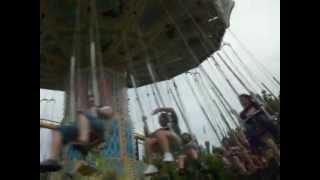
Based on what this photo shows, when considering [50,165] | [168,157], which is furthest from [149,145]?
[50,165]

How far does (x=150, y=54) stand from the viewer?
12656 mm

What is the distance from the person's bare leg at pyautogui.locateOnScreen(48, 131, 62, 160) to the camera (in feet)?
21.3

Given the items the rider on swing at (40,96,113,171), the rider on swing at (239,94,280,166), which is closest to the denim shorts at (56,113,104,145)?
the rider on swing at (40,96,113,171)

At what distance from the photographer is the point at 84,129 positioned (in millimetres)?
6637

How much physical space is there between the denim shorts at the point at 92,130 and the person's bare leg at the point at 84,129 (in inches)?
1.6

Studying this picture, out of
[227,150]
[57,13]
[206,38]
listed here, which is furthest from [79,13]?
[227,150]

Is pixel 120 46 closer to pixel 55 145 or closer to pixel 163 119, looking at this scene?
pixel 163 119

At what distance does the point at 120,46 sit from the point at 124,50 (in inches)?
6.1

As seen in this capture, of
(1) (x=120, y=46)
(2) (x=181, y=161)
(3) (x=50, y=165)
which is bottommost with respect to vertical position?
(3) (x=50, y=165)

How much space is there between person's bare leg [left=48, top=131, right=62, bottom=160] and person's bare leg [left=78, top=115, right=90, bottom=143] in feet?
1.02

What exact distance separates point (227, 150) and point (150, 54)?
376 centimetres

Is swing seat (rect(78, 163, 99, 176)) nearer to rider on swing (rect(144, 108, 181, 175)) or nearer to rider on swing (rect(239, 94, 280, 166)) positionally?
rider on swing (rect(144, 108, 181, 175))

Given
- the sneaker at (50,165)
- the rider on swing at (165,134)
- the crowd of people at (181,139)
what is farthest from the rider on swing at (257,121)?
the sneaker at (50,165)
